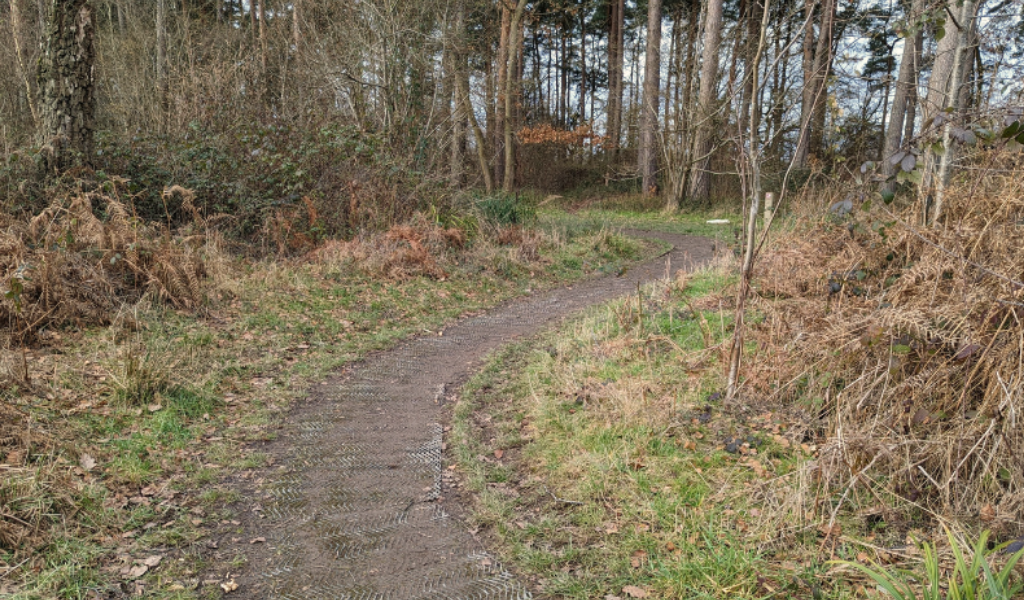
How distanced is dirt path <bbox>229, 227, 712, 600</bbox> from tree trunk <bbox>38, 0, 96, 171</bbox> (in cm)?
554

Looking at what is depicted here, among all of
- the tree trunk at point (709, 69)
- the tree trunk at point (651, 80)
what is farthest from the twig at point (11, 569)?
the tree trunk at point (651, 80)

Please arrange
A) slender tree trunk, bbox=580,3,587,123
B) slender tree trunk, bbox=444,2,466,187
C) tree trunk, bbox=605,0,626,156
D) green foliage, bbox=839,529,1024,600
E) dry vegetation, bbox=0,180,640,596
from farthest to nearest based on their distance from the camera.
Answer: slender tree trunk, bbox=580,3,587,123 < tree trunk, bbox=605,0,626,156 < slender tree trunk, bbox=444,2,466,187 < dry vegetation, bbox=0,180,640,596 < green foliage, bbox=839,529,1024,600

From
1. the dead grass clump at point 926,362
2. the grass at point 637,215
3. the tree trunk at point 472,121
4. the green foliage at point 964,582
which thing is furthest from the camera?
the grass at point 637,215

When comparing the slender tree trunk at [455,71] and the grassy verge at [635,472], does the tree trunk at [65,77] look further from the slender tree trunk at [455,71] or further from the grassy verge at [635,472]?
the grassy verge at [635,472]

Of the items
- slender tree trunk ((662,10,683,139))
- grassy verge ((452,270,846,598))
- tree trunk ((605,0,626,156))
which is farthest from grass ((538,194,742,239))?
grassy verge ((452,270,846,598))

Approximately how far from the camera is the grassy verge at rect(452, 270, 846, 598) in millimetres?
3275

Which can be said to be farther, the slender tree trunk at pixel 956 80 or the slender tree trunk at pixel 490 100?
the slender tree trunk at pixel 490 100

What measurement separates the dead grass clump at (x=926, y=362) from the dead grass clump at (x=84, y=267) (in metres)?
6.35

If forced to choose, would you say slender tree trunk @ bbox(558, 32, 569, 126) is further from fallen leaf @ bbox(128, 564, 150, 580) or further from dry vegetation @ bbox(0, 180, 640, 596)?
fallen leaf @ bbox(128, 564, 150, 580)

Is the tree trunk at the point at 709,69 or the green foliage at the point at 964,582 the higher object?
the tree trunk at the point at 709,69

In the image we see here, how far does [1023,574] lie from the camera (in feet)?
9.35

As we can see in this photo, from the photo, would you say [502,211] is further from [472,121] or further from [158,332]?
[158,332]

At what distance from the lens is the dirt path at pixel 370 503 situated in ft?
10.9

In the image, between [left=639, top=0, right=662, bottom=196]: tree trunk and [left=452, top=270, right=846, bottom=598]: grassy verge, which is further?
[left=639, top=0, right=662, bottom=196]: tree trunk
